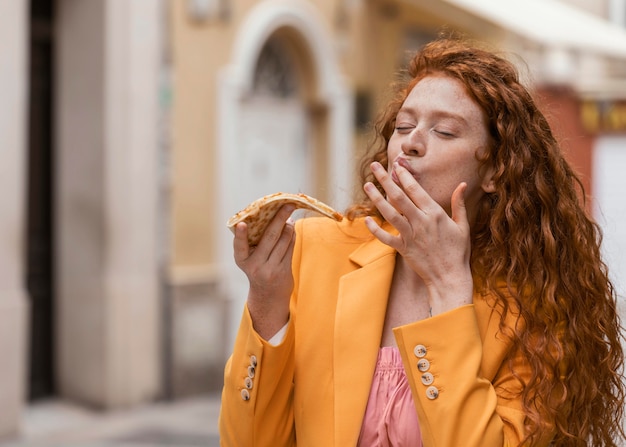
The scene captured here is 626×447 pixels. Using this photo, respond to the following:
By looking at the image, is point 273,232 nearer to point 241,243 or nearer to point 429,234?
point 241,243

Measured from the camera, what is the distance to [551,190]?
7.06 feet

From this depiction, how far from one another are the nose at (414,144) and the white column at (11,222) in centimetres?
470

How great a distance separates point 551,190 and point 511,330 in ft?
1.19

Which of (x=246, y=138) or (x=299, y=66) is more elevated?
(x=299, y=66)

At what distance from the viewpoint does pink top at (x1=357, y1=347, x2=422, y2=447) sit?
1964 mm

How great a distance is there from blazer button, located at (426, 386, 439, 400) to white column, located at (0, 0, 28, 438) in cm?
475

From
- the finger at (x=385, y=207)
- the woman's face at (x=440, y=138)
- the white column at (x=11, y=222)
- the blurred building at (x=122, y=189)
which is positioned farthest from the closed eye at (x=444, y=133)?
the white column at (x=11, y=222)

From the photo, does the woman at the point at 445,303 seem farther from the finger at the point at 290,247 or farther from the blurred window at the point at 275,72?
the blurred window at the point at 275,72

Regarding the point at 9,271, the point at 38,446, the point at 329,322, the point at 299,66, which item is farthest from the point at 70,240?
the point at 329,322

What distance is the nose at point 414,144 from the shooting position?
1.96 m

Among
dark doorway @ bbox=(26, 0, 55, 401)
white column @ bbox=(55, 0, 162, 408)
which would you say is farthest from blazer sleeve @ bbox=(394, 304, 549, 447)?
dark doorway @ bbox=(26, 0, 55, 401)

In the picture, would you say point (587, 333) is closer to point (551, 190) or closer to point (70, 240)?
point (551, 190)

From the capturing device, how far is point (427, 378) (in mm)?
1887

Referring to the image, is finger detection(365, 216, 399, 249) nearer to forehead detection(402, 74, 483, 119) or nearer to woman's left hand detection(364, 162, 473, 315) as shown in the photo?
woman's left hand detection(364, 162, 473, 315)
